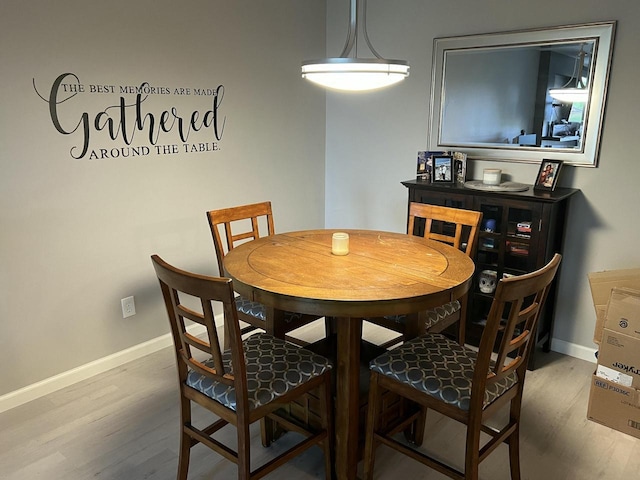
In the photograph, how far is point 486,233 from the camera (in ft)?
9.47

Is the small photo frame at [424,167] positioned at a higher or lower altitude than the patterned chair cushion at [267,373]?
higher

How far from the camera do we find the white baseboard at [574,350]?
2.96m

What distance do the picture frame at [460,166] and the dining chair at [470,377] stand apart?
1.38 metres

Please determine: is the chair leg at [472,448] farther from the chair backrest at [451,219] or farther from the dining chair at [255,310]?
the chair backrest at [451,219]

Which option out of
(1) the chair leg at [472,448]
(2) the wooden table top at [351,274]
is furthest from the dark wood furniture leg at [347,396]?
(1) the chair leg at [472,448]

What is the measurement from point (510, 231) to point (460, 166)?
567 mm

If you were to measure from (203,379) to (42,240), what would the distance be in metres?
1.30

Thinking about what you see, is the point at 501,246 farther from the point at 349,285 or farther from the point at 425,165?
the point at 349,285

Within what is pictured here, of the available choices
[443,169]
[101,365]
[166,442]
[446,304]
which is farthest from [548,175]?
[101,365]

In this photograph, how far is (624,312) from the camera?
2.27m

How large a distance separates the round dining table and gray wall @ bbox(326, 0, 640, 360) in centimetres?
109

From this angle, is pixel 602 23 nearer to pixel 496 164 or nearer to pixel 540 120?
pixel 540 120

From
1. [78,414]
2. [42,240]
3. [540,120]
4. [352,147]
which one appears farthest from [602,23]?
[78,414]

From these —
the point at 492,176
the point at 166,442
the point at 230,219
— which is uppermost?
the point at 492,176
